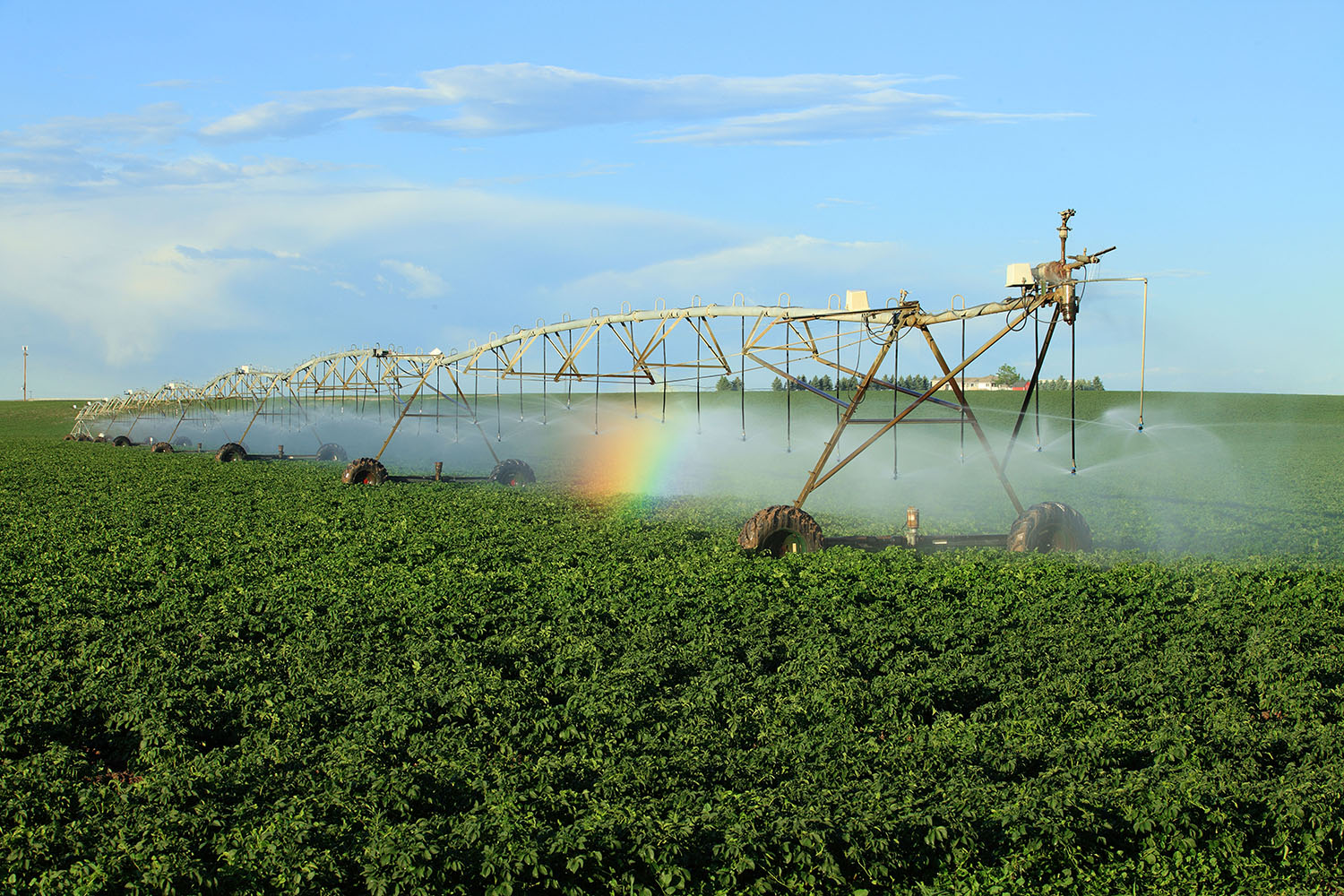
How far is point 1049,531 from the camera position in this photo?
16547 millimetres

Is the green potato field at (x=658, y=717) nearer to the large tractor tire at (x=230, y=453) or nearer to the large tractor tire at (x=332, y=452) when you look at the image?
the large tractor tire at (x=230, y=453)

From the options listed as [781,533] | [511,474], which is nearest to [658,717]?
[781,533]

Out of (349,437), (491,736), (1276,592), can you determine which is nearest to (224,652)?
(491,736)

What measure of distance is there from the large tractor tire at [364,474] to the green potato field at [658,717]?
11.7 m

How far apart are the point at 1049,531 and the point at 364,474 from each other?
20221mm

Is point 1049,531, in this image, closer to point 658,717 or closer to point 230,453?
point 658,717

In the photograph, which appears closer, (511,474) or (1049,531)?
(1049,531)

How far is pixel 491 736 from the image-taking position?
317 inches

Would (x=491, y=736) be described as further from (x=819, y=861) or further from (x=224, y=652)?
(x=224, y=652)

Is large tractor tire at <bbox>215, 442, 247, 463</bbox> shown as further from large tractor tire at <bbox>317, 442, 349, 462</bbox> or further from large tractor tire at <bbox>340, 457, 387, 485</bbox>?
large tractor tire at <bbox>340, 457, 387, 485</bbox>

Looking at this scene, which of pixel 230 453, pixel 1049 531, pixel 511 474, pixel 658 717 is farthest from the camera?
pixel 230 453

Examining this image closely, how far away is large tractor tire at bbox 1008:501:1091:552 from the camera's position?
16.4m

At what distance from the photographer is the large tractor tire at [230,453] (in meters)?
45.1

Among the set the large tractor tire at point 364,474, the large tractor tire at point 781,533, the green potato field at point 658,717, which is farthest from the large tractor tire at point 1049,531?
the large tractor tire at point 364,474
